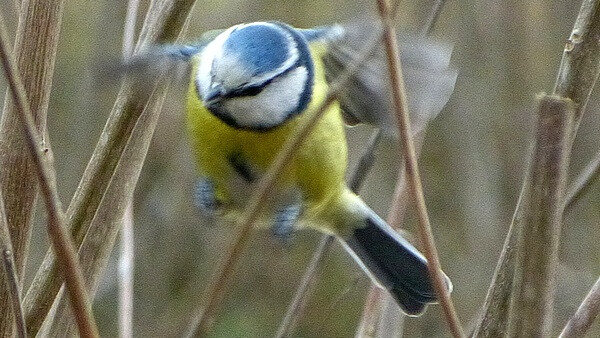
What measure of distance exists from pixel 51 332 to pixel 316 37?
0.43 metres

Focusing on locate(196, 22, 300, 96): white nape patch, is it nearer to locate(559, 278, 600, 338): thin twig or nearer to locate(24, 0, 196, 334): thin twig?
locate(24, 0, 196, 334): thin twig

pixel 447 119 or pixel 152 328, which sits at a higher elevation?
pixel 447 119

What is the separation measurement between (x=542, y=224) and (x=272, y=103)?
47 cm

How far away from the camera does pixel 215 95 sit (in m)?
0.73

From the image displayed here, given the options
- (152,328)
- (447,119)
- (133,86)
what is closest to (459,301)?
(447,119)

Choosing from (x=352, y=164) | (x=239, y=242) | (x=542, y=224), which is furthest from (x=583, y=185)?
(x=352, y=164)

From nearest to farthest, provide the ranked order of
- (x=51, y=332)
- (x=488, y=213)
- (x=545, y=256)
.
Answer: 1. (x=545, y=256)
2. (x=51, y=332)
3. (x=488, y=213)

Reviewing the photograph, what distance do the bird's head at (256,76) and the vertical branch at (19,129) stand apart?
0.63 feet

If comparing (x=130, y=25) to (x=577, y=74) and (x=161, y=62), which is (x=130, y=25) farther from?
(x=577, y=74)

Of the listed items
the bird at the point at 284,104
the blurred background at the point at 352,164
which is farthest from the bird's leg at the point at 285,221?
the blurred background at the point at 352,164

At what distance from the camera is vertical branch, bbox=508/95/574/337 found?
322 mm

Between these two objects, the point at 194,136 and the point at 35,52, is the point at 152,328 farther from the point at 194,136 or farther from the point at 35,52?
the point at 35,52

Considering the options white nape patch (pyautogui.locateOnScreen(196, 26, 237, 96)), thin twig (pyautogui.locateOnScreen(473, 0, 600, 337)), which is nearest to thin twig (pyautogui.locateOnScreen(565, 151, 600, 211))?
thin twig (pyautogui.locateOnScreen(473, 0, 600, 337))

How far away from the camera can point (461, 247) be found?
1.77 meters
